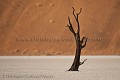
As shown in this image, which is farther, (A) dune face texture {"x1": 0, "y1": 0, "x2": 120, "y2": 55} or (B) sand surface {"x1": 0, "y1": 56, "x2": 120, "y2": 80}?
(A) dune face texture {"x1": 0, "y1": 0, "x2": 120, "y2": 55}

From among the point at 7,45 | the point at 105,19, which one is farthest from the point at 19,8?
the point at 105,19

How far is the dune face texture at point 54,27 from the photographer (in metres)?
72.9

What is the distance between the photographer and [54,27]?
252ft

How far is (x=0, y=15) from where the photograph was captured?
79.2 m

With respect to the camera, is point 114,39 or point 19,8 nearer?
point 114,39

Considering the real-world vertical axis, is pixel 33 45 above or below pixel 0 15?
below

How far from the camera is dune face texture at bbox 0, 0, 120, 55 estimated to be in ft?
239

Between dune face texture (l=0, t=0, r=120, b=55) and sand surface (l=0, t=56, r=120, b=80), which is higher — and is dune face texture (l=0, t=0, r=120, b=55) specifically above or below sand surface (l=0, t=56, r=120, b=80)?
above

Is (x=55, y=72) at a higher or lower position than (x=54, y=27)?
→ lower

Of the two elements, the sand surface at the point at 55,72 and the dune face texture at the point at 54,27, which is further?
the dune face texture at the point at 54,27

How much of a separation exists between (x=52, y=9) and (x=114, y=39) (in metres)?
13.7

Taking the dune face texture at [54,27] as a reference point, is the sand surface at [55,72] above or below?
below

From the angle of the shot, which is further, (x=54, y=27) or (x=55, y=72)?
(x=54, y=27)

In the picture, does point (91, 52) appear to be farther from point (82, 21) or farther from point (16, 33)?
point (16, 33)
